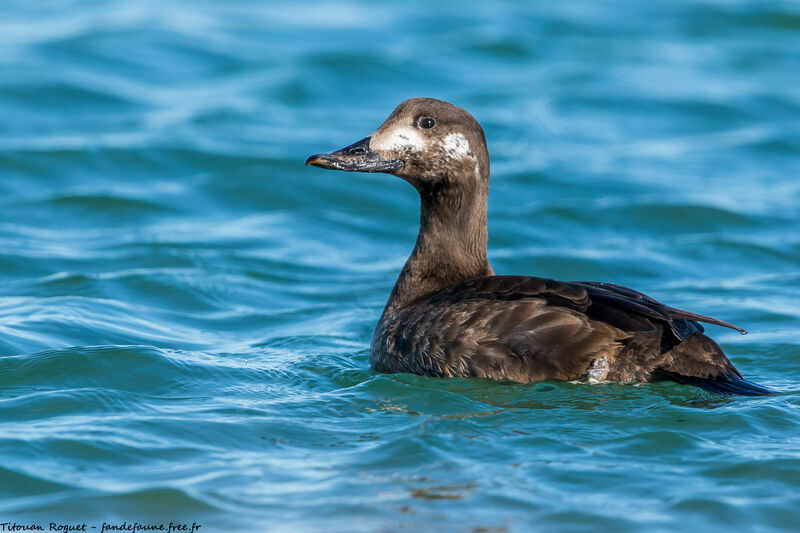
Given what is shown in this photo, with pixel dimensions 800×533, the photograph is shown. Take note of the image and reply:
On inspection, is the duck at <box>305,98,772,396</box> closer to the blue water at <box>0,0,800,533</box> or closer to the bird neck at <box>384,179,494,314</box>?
the bird neck at <box>384,179,494,314</box>

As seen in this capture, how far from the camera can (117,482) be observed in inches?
191

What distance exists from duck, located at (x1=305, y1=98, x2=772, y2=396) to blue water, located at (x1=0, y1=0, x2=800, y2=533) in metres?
0.14

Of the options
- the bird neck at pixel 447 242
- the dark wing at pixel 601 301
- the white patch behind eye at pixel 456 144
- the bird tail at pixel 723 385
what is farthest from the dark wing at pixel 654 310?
the white patch behind eye at pixel 456 144

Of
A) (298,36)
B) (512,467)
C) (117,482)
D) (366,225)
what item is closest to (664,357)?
(512,467)

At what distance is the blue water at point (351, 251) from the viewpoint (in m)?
4.83

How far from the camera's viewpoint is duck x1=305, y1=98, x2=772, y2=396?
225 inches

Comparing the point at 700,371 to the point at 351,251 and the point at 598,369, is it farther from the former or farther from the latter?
the point at 351,251

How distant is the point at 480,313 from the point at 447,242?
1089 millimetres

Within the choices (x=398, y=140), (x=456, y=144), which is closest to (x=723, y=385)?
(x=456, y=144)

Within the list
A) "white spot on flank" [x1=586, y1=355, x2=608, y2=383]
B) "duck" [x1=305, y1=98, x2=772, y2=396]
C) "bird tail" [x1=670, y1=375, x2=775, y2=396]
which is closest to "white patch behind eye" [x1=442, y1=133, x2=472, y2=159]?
"duck" [x1=305, y1=98, x2=772, y2=396]

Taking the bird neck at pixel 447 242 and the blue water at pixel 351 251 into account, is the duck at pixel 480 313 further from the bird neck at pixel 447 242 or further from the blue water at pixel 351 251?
the blue water at pixel 351 251

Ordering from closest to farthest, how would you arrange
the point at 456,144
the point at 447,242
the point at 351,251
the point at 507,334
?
the point at 507,334
the point at 456,144
the point at 447,242
the point at 351,251

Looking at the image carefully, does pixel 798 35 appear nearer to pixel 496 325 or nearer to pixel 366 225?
pixel 366 225

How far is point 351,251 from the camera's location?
1025 cm
